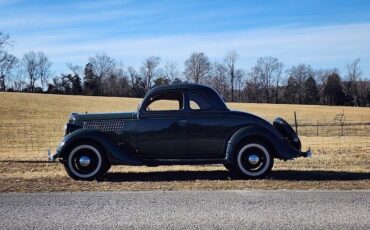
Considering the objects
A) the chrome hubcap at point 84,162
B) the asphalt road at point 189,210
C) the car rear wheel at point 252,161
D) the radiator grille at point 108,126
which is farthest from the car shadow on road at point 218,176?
the asphalt road at point 189,210

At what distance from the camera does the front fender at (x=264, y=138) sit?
980 centimetres

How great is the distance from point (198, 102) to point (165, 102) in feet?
2.61

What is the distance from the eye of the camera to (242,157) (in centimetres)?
991

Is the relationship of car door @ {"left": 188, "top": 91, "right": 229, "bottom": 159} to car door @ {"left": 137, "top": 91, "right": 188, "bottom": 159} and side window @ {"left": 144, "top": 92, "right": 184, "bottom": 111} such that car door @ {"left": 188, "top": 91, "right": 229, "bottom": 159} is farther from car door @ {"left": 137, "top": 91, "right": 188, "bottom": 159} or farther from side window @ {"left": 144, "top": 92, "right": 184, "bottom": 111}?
side window @ {"left": 144, "top": 92, "right": 184, "bottom": 111}

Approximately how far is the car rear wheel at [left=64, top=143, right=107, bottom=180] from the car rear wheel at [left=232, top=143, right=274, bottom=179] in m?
2.62

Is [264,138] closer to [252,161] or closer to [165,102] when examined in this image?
[252,161]

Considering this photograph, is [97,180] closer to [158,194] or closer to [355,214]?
[158,194]

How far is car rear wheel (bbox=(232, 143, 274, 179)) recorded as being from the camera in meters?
9.84

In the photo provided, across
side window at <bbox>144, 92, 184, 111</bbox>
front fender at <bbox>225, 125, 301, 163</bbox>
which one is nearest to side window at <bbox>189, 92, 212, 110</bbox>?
side window at <bbox>144, 92, 184, 111</bbox>

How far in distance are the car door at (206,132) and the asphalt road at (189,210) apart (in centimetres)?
213

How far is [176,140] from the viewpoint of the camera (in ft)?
32.3

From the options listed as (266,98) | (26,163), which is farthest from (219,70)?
(26,163)

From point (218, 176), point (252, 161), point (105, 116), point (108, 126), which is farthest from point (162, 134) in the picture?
point (252, 161)

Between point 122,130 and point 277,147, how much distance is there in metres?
3.09
